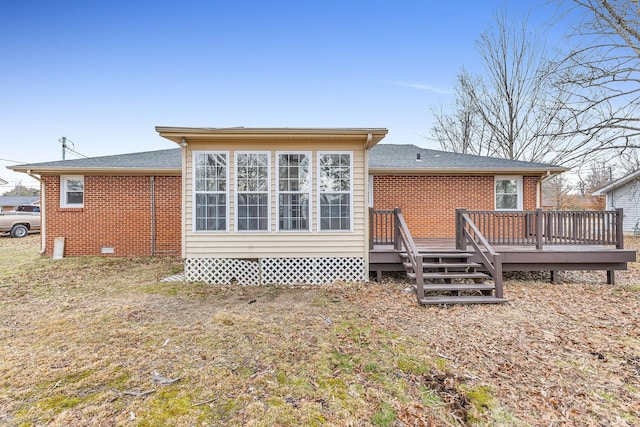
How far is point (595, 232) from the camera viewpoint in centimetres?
700

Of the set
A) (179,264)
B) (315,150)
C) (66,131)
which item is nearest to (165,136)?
(315,150)

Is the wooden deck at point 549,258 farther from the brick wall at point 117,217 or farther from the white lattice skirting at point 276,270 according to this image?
the brick wall at point 117,217

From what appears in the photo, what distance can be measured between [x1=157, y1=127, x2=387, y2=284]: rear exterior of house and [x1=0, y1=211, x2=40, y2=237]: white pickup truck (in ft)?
52.8

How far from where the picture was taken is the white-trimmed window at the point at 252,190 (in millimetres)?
6699

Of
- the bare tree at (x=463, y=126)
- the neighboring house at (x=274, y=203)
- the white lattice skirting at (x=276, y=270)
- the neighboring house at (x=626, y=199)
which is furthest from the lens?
the bare tree at (x=463, y=126)

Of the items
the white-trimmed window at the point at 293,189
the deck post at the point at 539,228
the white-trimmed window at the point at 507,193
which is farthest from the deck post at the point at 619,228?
the white-trimmed window at the point at 293,189

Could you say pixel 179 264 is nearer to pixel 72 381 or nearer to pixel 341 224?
pixel 341 224

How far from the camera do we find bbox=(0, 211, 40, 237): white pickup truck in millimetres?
15586

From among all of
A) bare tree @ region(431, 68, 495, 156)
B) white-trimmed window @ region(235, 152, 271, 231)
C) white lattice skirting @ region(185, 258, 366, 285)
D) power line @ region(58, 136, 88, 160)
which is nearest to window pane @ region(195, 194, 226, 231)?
white-trimmed window @ region(235, 152, 271, 231)

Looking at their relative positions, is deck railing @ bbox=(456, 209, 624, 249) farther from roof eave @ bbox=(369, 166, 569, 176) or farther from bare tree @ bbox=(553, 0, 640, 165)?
roof eave @ bbox=(369, 166, 569, 176)

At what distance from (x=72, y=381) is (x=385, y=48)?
1723 cm

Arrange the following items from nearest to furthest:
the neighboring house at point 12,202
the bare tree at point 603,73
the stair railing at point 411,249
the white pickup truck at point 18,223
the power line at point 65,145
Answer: the stair railing at point 411,249, the bare tree at point 603,73, the white pickup truck at point 18,223, the power line at point 65,145, the neighboring house at point 12,202

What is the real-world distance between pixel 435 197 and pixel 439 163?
1164 millimetres

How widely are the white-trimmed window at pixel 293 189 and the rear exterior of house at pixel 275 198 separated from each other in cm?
2
